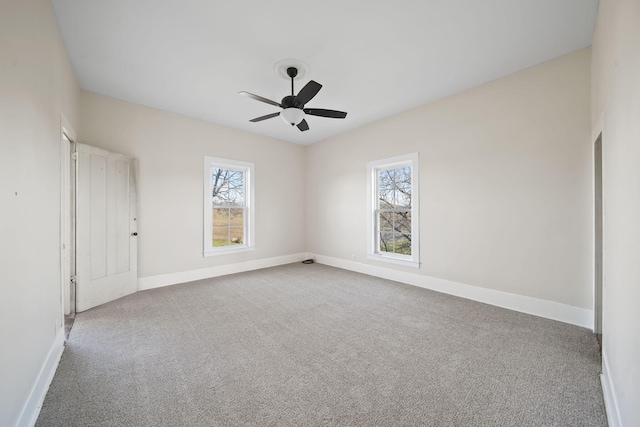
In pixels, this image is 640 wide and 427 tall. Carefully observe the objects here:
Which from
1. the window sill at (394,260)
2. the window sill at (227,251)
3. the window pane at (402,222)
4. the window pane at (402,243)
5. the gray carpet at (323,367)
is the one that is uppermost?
the window pane at (402,222)

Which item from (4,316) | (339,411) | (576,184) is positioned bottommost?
(339,411)

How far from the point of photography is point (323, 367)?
81.4 inches

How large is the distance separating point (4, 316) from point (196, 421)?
3.83 ft

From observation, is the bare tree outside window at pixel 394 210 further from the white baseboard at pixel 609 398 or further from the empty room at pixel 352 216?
the white baseboard at pixel 609 398

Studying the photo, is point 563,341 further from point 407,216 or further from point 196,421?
point 196,421

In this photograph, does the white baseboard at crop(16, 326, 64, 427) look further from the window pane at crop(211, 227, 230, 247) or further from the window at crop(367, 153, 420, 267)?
the window at crop(367, 153, 420, 267)

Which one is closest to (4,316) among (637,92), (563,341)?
(637,92)

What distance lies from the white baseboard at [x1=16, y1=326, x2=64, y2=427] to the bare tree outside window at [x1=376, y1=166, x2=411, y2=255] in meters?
4.39

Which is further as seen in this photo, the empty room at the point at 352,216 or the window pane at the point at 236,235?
the window pane at the point at 236,235

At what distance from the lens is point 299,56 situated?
2.80m

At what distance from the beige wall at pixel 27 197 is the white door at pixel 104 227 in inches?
44.7

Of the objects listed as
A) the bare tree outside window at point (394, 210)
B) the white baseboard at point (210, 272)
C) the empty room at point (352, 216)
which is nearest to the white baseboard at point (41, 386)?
the empty room at point (352, 216)

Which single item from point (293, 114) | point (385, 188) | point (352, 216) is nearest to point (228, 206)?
point (352, 216)

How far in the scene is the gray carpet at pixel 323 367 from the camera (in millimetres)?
1596
